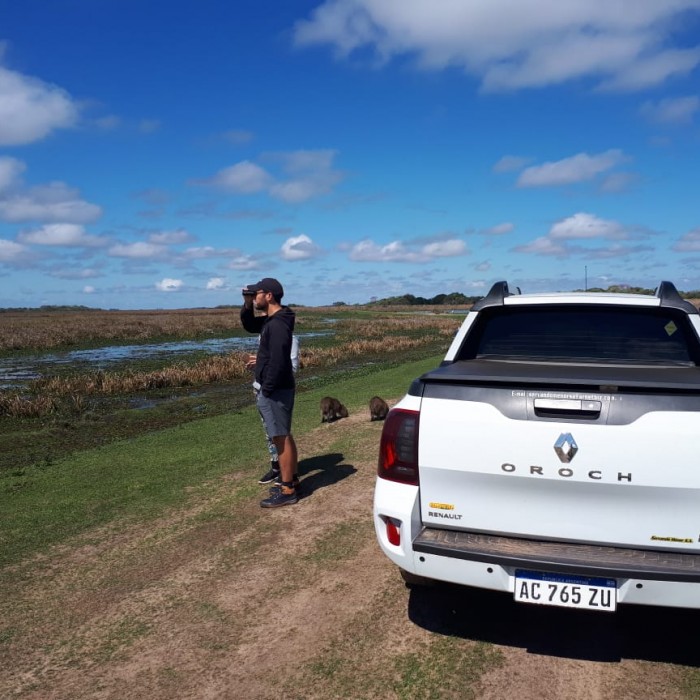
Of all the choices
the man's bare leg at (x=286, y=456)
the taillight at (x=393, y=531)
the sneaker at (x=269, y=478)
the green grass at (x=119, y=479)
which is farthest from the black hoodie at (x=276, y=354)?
the taillight at (x=393, y=531)

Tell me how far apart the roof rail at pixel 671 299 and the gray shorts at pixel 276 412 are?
3.28 metres

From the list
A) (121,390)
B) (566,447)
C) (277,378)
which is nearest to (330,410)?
(277,378)

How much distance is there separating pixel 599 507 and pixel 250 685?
1968 millimetres

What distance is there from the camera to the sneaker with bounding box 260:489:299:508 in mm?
5789

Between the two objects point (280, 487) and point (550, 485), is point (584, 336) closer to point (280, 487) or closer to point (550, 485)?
point (550, 485)

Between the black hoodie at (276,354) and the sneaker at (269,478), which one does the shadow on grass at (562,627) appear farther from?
the sneaker at (269,478)

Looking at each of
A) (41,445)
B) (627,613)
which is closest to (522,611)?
(627,613)

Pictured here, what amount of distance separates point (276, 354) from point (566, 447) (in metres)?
3.18

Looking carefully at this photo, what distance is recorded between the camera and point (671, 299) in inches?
164

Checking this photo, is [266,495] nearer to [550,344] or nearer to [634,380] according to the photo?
[550,344]

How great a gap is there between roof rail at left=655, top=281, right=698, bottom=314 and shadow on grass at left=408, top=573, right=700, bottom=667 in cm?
193

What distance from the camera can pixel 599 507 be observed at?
9.44 ft

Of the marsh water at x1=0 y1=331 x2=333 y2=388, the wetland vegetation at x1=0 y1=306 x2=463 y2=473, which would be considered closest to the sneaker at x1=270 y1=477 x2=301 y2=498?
the wetland vegetation at x1=0 y1=306 x2=463 y2=473

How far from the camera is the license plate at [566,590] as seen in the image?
9.34 feet
